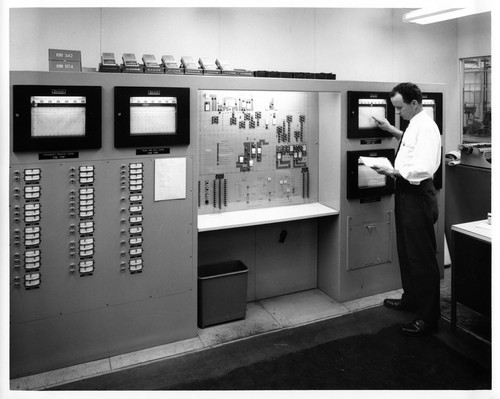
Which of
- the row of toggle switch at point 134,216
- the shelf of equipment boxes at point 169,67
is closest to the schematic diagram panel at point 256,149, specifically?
the shelf of equipment boxes at point 169,67

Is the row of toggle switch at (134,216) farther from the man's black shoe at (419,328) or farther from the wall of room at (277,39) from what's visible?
the man's black shoe at (419,328)

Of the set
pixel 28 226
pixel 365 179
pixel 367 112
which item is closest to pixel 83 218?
pixel 28 226

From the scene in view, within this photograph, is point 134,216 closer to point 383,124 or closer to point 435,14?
point 383,124

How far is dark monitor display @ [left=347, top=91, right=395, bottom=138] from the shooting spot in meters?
3.57

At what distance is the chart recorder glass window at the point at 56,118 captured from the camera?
251 centimetres

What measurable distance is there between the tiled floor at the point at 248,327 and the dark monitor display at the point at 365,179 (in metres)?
0.93

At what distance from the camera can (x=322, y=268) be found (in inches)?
158

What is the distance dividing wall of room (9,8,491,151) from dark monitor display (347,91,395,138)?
675 mm

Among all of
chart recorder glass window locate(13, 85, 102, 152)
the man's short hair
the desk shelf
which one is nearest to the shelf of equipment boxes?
chart recorder glass window locate(13, 85, 102, 152)

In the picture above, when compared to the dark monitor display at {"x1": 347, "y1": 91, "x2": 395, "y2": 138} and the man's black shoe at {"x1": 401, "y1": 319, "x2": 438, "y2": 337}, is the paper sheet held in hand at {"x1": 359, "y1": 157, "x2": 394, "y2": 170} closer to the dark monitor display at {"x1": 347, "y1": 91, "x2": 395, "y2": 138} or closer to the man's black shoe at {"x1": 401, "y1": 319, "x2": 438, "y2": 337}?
the dark monitor display at {"x1": 347, "y1": 91, "x2": 395, "y2": 138}

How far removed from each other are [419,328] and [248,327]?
4.10 feet

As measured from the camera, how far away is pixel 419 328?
319 cm

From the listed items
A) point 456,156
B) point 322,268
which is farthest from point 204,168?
point 456,156
